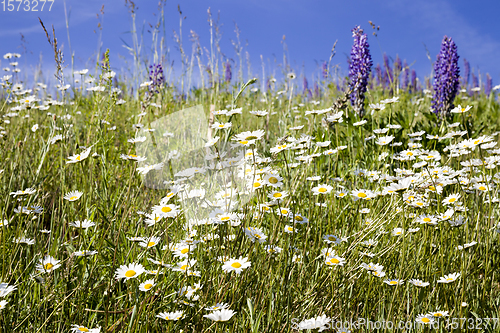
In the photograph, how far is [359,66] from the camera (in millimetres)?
3682

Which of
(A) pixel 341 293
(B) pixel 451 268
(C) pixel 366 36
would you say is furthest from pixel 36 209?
(C) pixel 366 36

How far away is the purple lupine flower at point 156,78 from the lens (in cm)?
337

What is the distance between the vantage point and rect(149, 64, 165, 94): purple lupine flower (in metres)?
A: 3.37

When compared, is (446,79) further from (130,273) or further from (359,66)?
(130,273)

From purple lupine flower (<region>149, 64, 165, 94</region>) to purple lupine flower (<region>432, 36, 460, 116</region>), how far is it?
9.32ft

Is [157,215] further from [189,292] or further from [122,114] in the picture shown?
[122,114]

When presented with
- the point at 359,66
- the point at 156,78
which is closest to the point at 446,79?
the point at 359,66

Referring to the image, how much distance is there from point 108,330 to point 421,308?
1.03 meters

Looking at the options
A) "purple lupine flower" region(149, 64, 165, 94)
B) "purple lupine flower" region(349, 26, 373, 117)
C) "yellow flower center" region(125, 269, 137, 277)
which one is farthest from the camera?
"purple lupine flower" region(349, 26, 373, 117)

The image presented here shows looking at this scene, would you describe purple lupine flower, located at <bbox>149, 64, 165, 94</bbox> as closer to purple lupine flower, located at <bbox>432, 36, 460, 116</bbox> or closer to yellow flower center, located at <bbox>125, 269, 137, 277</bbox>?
yellow flower center, located at <bbox>125, 269, 137, 277</bbox>

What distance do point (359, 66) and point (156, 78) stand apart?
2.05m

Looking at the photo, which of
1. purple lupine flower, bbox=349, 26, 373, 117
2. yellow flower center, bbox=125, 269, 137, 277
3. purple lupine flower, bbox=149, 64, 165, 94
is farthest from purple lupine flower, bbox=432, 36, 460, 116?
yellow flower center, bbox=125, 269, 137, 277

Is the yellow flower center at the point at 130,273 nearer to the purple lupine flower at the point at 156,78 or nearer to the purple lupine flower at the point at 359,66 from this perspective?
the purple lupine flower at the point at 156,78

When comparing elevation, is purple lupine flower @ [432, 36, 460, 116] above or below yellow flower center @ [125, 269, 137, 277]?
above
